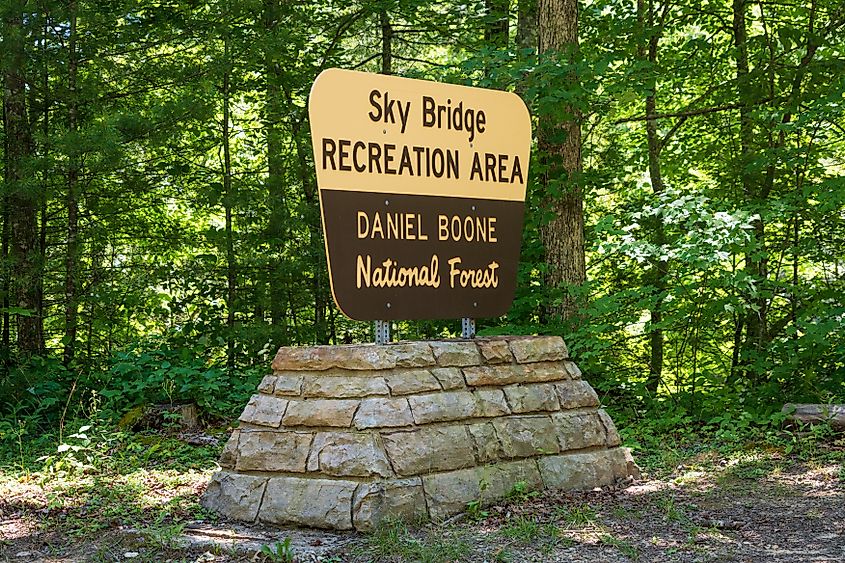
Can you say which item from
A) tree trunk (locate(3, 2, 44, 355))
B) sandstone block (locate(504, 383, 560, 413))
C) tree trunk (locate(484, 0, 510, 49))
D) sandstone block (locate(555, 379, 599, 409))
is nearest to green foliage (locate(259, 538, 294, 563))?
sandstone block (locate(504, 383, 560, 413))

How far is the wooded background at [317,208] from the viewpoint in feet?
26.5

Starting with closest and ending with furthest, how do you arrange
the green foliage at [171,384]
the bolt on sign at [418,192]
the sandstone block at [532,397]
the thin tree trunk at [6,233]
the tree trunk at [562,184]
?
1. the bolt on sign at [418,192]
2. the sandstone block at [532,397]
3. the green foliage at [171,384]
4. the tree trunk at [562,184]
5. the thin tree trunk at [6,233]

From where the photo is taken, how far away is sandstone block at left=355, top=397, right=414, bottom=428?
4.99 m

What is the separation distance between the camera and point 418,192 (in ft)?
18.6

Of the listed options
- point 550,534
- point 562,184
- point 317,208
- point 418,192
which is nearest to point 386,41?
point 317,208

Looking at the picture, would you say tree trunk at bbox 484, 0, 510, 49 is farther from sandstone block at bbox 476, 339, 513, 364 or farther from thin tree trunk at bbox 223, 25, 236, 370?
sandstone block at bbox 476, 339, 513, 364

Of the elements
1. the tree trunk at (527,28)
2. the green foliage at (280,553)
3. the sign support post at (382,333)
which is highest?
the tree trunk at (527,28)

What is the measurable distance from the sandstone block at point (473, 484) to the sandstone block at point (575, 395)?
61 cm

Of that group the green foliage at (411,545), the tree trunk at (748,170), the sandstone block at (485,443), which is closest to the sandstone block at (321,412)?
the green foliage at (411,545)

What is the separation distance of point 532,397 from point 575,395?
426mm

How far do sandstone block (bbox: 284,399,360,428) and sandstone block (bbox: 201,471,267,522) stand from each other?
40 cm

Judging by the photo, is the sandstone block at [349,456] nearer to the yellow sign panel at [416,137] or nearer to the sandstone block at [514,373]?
the sandstone block at [514,373]

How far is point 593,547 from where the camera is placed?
14.4 ft

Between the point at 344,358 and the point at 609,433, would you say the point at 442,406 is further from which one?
the point at 609,433
